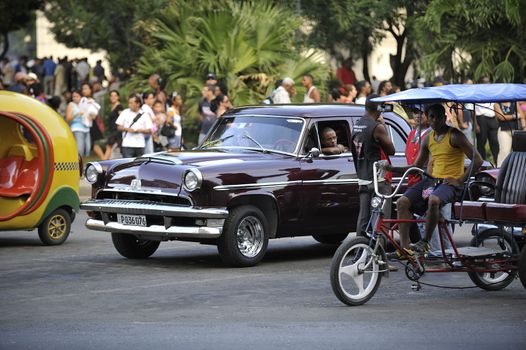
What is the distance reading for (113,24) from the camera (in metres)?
34.0

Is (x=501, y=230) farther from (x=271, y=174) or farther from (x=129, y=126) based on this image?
(x=129, y=126)

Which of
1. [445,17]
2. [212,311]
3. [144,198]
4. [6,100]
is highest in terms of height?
[445,17]

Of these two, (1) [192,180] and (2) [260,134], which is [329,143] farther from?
(1) [192,180]

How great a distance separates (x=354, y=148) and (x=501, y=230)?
207 centimetres

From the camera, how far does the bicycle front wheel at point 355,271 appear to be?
1056 centimetres

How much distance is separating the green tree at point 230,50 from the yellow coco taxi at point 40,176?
9.54 metres

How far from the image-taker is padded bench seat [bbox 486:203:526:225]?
11117 millimetres

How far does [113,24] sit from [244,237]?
21.4 m

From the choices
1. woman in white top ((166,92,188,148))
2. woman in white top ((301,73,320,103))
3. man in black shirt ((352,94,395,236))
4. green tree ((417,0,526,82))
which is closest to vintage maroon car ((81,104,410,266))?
man in black shirt ((352,94,395,236))

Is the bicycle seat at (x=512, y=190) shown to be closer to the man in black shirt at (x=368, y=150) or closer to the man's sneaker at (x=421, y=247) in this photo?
the man's sneaker at (x=421, y=247)

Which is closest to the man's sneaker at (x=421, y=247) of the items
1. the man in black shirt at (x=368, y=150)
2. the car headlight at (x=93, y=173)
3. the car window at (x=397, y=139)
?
the man in black shirt at (x=368, y=150)

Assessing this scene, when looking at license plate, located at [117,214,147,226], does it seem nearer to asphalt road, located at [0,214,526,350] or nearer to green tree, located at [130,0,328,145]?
asphalt road, located at [0,214,526,350]

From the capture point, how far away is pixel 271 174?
1345 centimetres

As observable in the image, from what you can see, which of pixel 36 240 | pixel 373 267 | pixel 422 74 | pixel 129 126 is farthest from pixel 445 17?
pixel 373 267
